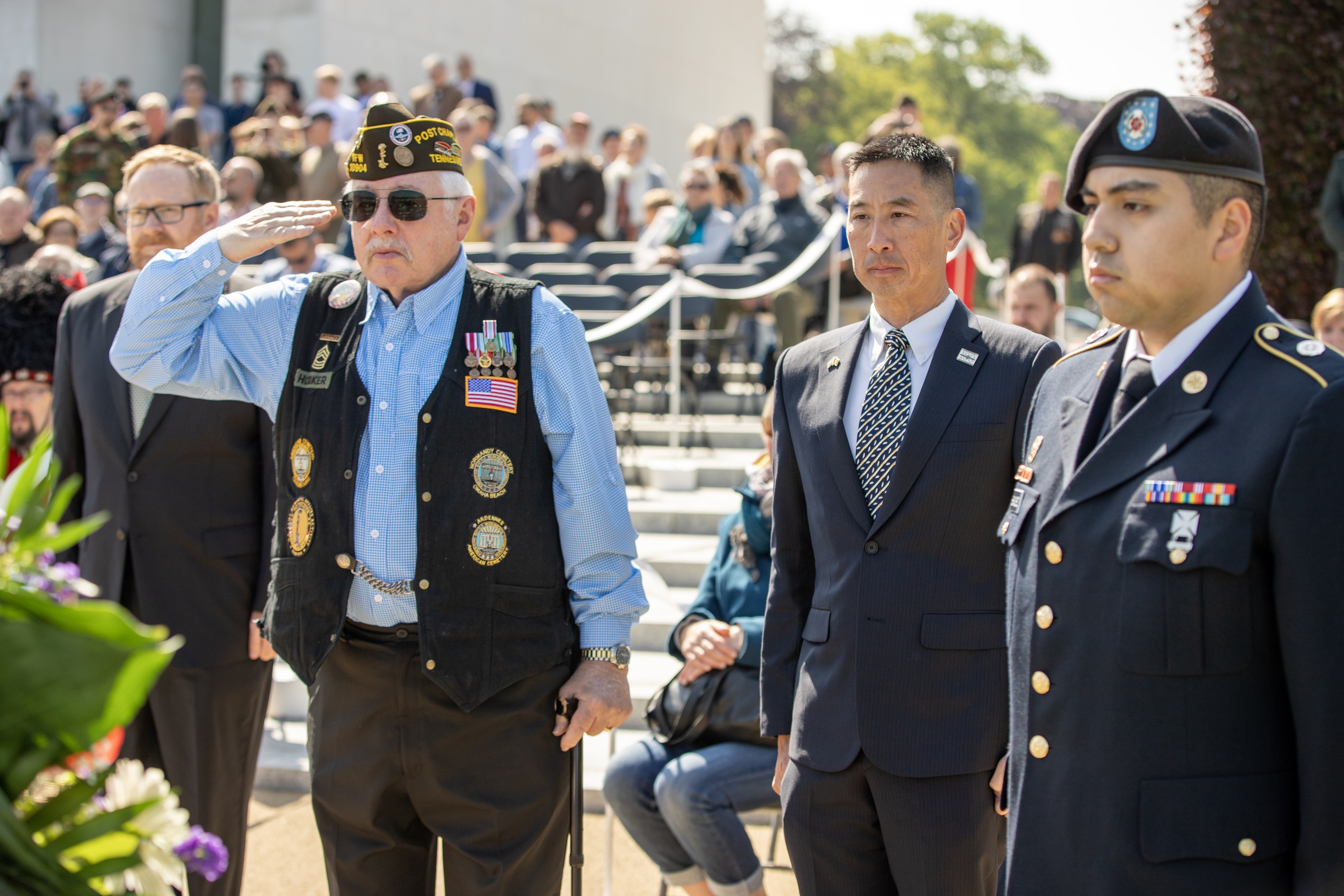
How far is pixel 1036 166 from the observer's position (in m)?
59.1

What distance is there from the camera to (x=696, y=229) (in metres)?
11.1

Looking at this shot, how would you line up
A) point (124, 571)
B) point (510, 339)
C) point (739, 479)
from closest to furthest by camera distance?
point (510, 339), point (124, 571), point (739, 479)

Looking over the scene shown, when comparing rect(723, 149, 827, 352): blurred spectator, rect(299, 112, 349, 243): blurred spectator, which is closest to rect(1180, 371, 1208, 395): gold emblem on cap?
rect(723, 149, 827, 352): blurred spectator

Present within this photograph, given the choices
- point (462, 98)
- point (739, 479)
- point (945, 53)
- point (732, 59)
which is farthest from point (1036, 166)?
point (739, 479)

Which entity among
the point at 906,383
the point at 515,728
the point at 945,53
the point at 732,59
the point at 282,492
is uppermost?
the point at 945,53

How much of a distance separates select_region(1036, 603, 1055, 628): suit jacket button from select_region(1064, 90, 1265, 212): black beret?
0.74 metres

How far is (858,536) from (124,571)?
2260mm

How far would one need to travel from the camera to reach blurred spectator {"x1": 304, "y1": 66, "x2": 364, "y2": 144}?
47.9 feet

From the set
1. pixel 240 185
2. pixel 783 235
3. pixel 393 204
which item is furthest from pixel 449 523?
pixel 240 185

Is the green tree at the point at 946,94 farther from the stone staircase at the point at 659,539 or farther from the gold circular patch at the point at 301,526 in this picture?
the gold circular patch at the point at 301,526

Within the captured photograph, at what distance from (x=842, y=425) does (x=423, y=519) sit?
987mm

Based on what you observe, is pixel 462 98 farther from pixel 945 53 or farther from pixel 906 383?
pixel 945 53

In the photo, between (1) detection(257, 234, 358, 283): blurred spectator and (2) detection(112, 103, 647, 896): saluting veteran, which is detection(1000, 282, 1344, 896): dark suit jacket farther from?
(1) detection(257, 234, 358, 283): blurred spectator

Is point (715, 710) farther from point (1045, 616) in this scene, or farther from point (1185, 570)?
point (1185, 570)
